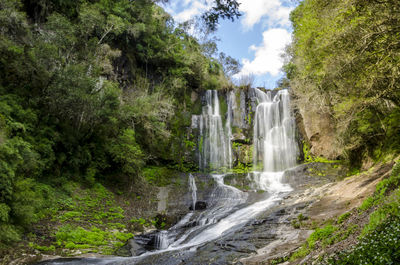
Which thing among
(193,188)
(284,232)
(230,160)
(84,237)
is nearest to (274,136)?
(230,160)

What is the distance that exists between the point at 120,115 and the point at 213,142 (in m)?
9.49

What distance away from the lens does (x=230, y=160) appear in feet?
73.5

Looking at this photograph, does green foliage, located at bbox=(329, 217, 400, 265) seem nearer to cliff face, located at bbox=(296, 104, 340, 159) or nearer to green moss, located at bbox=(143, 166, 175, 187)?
green moss, located at bbox=(143, 166, 175, 187)

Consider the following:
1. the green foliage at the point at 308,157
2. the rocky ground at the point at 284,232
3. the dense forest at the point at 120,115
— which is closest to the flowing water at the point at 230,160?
the green foliage at the point at 308,157


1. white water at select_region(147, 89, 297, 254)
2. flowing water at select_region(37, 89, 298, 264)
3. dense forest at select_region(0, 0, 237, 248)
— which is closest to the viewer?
dense forest at select_region(0, 0, 237, 248)

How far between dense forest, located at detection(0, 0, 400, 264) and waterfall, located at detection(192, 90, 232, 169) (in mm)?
1158

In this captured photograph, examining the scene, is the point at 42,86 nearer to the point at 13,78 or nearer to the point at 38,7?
the point at 13,78

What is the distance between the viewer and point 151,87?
80.2 ft

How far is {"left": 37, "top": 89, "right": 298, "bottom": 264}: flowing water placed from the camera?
457 inches

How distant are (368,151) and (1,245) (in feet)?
45.1

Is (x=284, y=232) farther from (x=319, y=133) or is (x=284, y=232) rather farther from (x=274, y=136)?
(x=274, y=136)

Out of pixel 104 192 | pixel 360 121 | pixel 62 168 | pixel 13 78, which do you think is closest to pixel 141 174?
pixel 104 192

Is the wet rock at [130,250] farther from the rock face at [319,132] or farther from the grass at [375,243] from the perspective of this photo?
the rock face at [319,132]

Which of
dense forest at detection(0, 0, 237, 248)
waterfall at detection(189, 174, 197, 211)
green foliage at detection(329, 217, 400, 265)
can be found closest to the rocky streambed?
green foliage at detection(329, 217, 400, 265)
